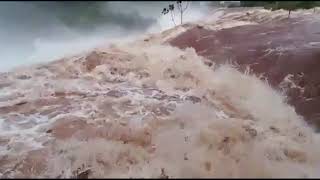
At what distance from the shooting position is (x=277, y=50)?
1145 centimetres

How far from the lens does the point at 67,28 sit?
23.2 metres

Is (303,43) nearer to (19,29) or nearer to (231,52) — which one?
(231,52)

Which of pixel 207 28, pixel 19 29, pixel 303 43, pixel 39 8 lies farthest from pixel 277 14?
pixel 39 8

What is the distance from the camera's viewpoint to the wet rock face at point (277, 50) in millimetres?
9680

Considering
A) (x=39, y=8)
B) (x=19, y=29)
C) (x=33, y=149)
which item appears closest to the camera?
(x=33, y=149)

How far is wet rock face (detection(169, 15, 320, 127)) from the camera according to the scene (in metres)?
9.68

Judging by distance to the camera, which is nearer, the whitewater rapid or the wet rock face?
the whitewater rapid

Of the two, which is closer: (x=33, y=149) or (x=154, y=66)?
(x=33, y=149)

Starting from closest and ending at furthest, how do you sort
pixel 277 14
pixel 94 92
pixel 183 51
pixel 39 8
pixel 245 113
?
1. pixel 245 113
2. pixel 94 92
3. pixel 183 51
4. pixel 277 14
5. pixel 39 8

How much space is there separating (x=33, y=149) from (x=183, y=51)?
6.18 m

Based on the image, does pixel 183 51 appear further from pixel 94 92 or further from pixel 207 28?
pixel 94 92

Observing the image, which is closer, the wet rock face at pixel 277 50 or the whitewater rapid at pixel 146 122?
the whitewater rapid at pixel 146 122

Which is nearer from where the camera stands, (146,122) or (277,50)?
(146,122)

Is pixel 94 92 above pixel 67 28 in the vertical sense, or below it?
above
